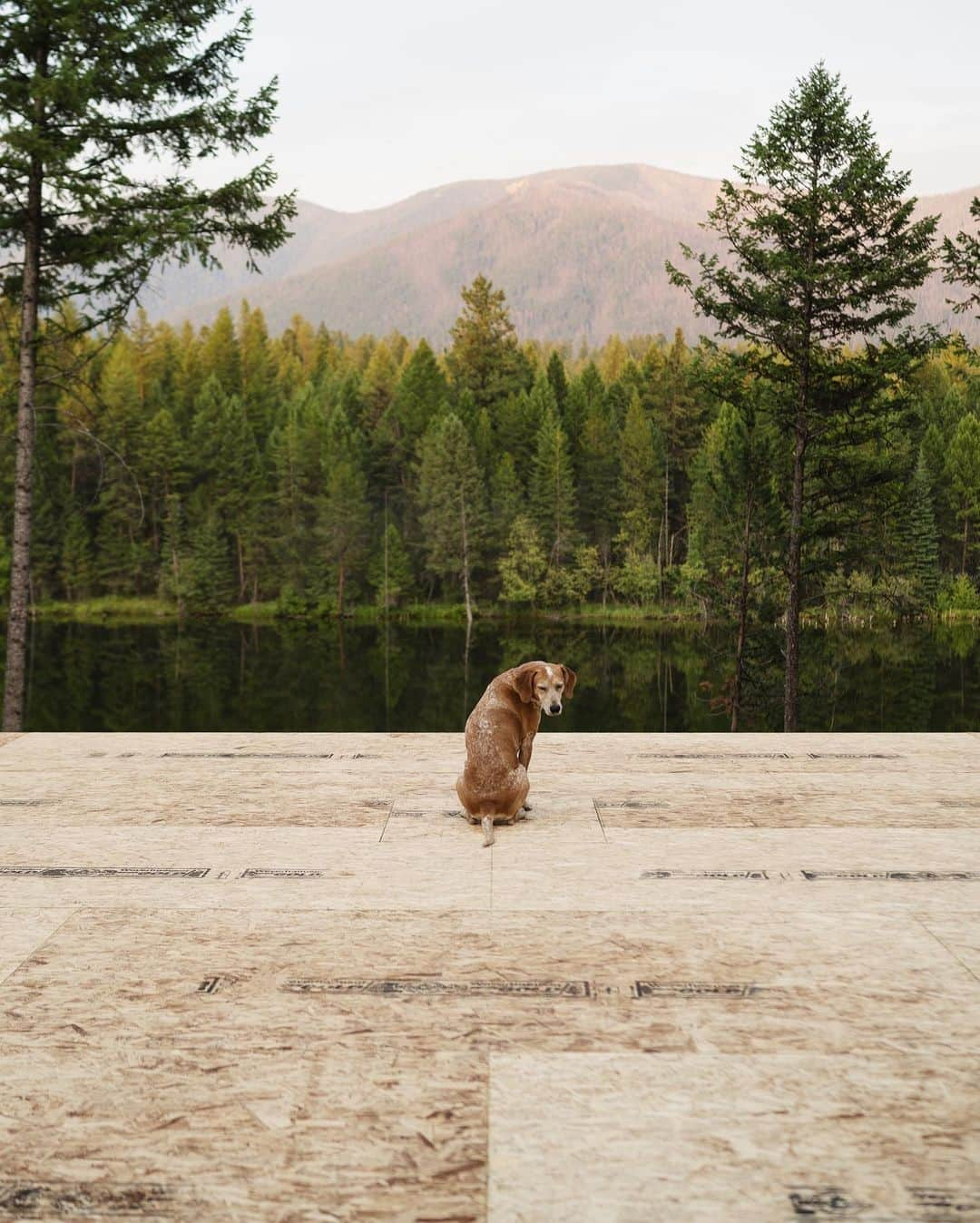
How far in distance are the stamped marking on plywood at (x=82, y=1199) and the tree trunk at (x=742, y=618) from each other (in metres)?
18.9

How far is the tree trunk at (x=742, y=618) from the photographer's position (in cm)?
2066

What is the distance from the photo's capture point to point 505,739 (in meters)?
4.24

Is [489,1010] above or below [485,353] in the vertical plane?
below

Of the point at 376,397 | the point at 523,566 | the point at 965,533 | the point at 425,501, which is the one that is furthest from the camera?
the point at 376,397

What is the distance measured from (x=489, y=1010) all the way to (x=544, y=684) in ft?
6.11

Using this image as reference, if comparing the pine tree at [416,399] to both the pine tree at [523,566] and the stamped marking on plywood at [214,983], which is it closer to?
the pine tree at [523,566]

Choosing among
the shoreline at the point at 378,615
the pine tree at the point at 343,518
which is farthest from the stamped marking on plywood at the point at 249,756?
the pine tree at the point at 343,518

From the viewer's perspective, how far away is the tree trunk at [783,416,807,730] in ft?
56.0

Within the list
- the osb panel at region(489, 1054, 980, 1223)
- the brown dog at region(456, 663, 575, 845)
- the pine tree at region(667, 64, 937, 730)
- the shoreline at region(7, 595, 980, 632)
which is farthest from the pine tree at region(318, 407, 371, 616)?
the osb panel at region(489, 1054, 980, 1223)

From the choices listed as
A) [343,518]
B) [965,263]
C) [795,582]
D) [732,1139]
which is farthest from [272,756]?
[343,518]

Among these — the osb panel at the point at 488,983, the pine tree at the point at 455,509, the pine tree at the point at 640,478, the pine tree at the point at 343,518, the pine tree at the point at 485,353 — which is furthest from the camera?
the pine tree at the point at 485,353

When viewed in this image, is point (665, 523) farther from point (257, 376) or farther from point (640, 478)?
point (257, 376)

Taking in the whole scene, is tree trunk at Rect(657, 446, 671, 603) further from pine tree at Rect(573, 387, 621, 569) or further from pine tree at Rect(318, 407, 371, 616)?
pine tree at Rect(318, 407, 371, 616)

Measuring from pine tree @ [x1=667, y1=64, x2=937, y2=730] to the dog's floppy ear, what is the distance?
13.2 m
